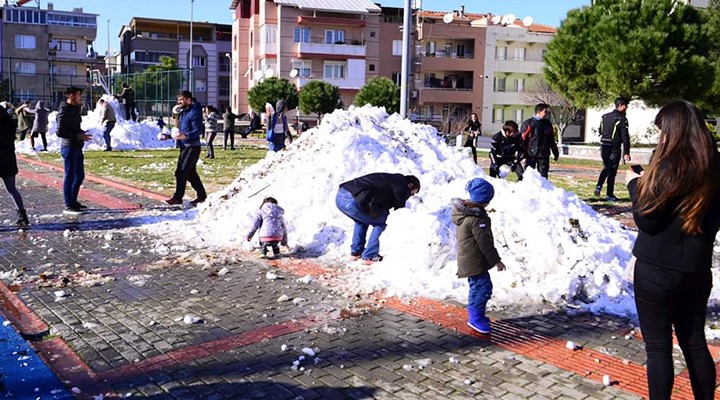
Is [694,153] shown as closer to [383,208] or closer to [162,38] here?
[383,208]

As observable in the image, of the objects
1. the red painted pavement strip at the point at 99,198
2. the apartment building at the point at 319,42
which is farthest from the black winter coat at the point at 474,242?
the apartment building at the point at 319,42

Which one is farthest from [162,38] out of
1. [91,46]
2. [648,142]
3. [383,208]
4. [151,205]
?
[383,208]

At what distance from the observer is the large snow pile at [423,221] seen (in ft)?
21.3

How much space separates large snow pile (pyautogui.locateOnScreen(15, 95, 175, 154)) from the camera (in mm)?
25562

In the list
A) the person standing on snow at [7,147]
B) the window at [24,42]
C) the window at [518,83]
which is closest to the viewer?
the person standing on snow at [7,147]

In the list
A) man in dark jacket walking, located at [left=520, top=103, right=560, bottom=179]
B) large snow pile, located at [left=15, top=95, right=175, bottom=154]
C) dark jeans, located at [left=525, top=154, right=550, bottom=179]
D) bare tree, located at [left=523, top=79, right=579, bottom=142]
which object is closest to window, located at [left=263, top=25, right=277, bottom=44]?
bare tree, located at [left=523, top=79, right=579, bottom=142]

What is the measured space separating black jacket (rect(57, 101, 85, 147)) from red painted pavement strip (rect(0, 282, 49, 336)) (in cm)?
454

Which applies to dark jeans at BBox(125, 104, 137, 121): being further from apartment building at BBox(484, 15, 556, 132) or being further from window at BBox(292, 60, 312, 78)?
apartment building at BBox(484, 15, 556, 132)

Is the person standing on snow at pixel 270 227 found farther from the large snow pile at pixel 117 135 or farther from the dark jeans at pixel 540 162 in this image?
the large snow pile at pixel 117 135

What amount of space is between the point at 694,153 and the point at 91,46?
258ft

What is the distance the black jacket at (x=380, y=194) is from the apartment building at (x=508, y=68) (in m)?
58.6

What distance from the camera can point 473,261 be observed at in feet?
17.4

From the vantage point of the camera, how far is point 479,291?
535cm

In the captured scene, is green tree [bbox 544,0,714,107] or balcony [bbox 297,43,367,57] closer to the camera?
green tree [bbox 544,0,714,107]
